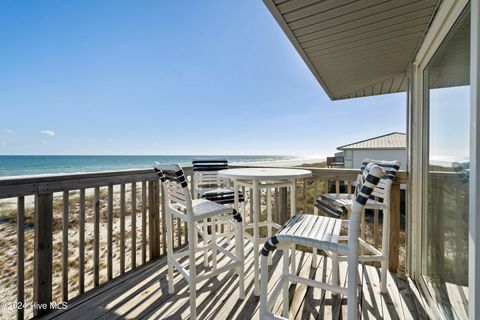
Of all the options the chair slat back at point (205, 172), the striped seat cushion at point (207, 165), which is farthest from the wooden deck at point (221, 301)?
the striped seat cushion at point (207, 165)

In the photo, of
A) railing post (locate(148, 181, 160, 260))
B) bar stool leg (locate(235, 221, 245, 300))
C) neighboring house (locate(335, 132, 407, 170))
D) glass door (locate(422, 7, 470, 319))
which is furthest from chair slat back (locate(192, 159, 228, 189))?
neighboring house (locate(335, 132, 407, 170))

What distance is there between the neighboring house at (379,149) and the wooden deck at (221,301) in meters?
7.61

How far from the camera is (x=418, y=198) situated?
1.89 metres

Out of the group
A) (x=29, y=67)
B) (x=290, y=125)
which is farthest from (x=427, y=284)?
(x=290, y=125)

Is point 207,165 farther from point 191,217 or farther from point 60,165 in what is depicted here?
point 60,165

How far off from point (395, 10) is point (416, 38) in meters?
0.49

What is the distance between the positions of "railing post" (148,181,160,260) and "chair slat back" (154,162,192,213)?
2.12 feet

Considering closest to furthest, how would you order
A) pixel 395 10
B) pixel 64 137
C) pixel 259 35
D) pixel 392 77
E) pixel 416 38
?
pixel 395 10
pixel 416 38
pixel 392 77
pixel 259 35
pixel 64 137

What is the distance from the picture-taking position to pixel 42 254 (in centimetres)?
157

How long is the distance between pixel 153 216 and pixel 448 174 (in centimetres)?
252

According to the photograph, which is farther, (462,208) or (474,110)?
(462,208)

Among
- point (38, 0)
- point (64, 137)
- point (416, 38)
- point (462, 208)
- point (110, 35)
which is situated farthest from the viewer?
point (64, 137)

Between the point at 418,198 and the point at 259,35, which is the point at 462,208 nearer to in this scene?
the point at 418,198

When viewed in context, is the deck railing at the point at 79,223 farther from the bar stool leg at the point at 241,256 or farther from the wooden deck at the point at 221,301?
the bar stool leg at the point at 241,256
